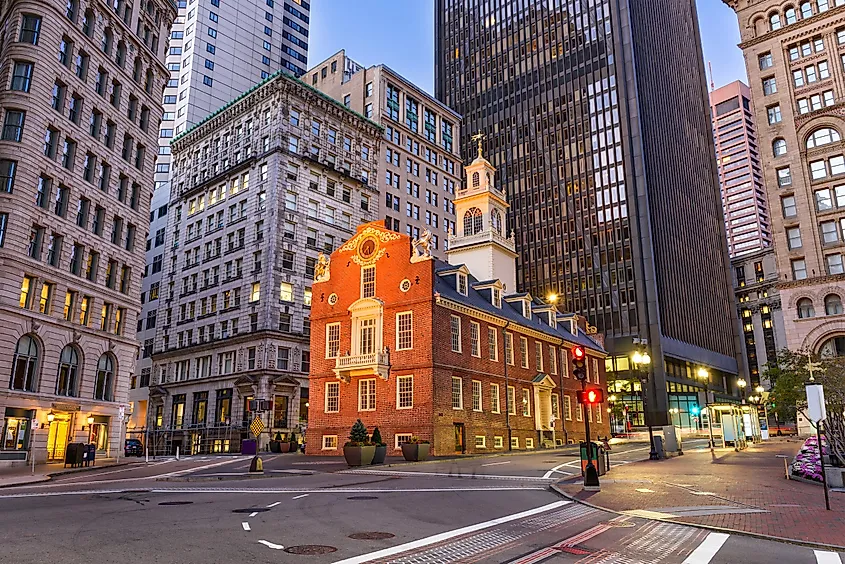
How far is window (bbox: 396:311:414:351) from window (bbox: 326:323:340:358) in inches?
207

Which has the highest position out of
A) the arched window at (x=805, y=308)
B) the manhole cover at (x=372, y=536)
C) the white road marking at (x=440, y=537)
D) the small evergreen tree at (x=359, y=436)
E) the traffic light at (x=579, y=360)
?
the arched window at (x=805, y=308)

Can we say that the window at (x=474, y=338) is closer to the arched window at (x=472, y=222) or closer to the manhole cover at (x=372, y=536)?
the arched window at (x=472, y=222)

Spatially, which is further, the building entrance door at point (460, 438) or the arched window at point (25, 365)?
the building entrance door at point (460, 438)

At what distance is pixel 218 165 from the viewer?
75.0 metres

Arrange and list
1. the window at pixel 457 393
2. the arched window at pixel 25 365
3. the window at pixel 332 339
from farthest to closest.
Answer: the window at pixel 332 339 → the window at pixel 457 393 → the arched window at pixel 25 365

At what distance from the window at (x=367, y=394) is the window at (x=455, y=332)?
6007mm

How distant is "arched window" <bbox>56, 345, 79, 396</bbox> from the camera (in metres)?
39.3

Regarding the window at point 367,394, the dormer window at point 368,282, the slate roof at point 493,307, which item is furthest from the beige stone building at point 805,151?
the window at point 367,394

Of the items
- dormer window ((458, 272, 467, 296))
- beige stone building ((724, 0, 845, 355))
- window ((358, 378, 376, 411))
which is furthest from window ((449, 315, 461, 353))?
beige stone building ((724, 0, 845, 355))

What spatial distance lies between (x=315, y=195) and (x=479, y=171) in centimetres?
2085

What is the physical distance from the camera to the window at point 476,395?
145ft

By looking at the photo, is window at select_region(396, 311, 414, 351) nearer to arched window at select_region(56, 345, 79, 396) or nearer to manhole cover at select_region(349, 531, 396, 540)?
arched window at select_region(56, 345, 79, 396)

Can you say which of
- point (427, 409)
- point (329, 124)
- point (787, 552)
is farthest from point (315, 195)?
point (787, 552)

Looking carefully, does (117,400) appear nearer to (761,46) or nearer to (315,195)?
(315,195)
